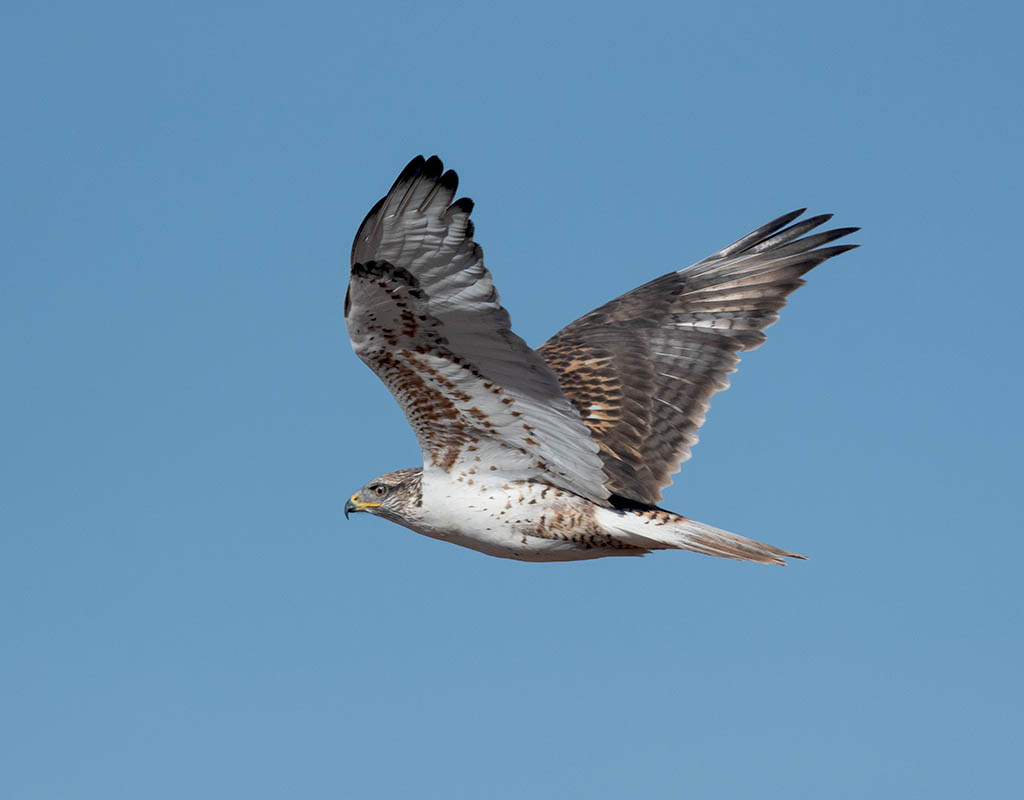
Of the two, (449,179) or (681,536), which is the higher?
(449,179)

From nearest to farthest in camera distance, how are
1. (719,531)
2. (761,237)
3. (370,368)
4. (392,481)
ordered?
1. (370,368)
2. (719,531)
3. (392,481)
4. (761,237)

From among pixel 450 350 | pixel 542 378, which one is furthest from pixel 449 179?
pixel 542 378

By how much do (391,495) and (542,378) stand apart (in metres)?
1.86

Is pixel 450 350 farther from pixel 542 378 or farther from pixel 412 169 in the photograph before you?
pixel 412 169

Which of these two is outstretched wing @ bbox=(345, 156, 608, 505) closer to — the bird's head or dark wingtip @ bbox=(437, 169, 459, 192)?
dark wingtip @ bbox=(437, 169, 459, 192)

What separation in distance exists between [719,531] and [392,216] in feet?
10.3

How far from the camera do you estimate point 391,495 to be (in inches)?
357

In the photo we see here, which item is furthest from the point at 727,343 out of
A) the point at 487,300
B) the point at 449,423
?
the point at 487,300

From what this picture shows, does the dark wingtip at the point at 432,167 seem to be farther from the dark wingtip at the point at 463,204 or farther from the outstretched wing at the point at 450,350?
the dark wingtip at the point at 463,204

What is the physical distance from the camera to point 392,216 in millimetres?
6785

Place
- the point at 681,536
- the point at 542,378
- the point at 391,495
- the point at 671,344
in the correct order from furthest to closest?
the point at 671,344, the point at 391,495, the point at 681,536, the point at 542,378

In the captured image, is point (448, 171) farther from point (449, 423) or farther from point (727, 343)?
point (727, 343)

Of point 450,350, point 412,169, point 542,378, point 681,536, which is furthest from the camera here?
point 681,536

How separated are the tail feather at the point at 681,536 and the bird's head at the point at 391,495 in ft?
4.42
